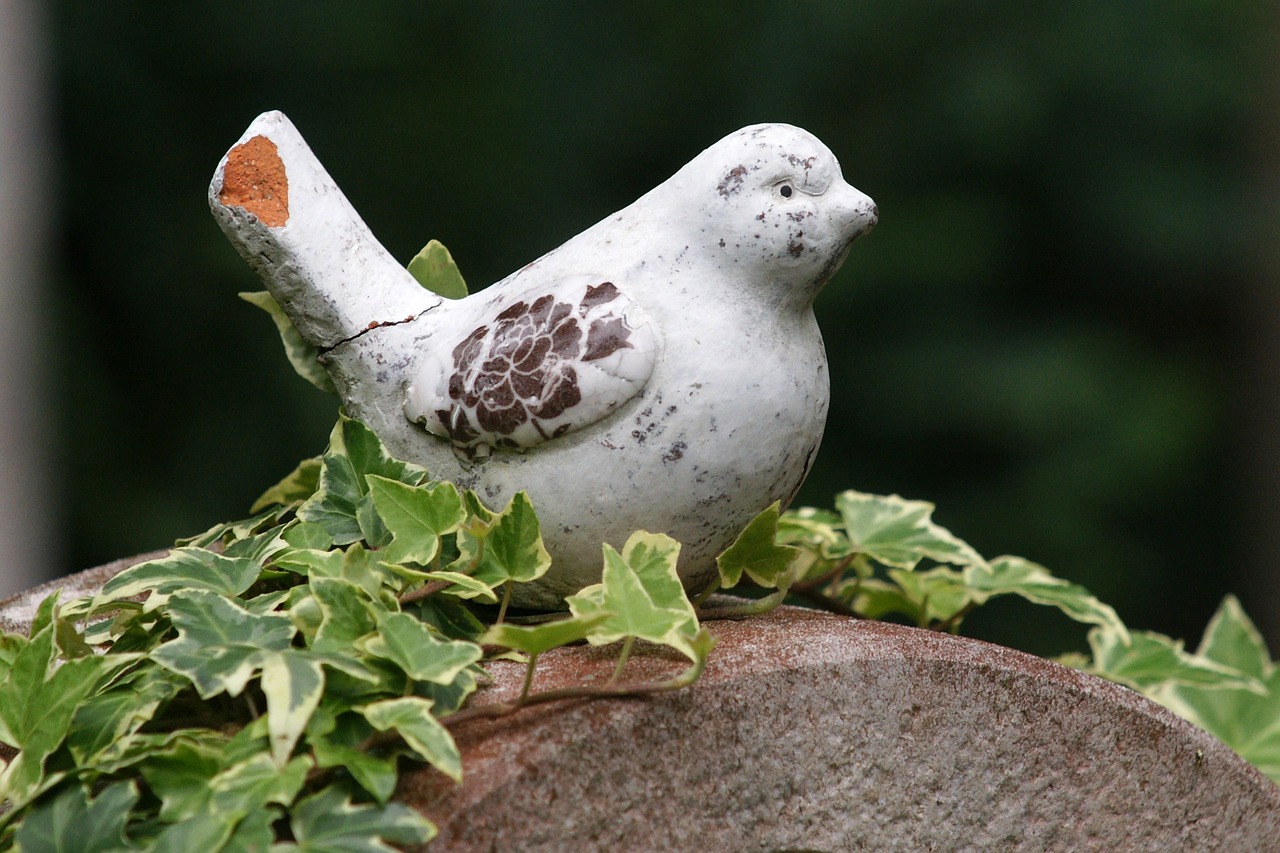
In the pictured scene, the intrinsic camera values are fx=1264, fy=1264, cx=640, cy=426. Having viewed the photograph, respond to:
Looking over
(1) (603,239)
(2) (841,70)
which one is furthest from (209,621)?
(2) (841,70)

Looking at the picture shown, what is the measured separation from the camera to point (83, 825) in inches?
31.9

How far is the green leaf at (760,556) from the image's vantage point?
3.64 feet

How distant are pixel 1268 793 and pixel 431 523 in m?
0.80

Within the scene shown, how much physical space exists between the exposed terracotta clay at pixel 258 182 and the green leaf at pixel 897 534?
70 centimetres

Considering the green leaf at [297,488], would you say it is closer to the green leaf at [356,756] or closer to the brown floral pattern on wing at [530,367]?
the brown floral pattern on wing at [530,367]

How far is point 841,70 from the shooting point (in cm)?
254

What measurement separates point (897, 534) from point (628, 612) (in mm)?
576

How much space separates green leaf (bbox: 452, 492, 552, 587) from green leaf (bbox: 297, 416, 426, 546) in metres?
0.13

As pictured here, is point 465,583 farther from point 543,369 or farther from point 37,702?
point 37,702

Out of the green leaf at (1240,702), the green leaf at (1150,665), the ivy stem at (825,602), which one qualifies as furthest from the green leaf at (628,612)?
the green leaf at (1240,702)

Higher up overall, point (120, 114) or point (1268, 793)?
point (120, 114)

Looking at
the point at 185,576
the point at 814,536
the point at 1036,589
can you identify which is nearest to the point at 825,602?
the point at 814,536

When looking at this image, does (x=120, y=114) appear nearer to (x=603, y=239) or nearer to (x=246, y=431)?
(x=246, y=431)

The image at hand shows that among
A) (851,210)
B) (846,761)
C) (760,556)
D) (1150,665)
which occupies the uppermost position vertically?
(851,210)
